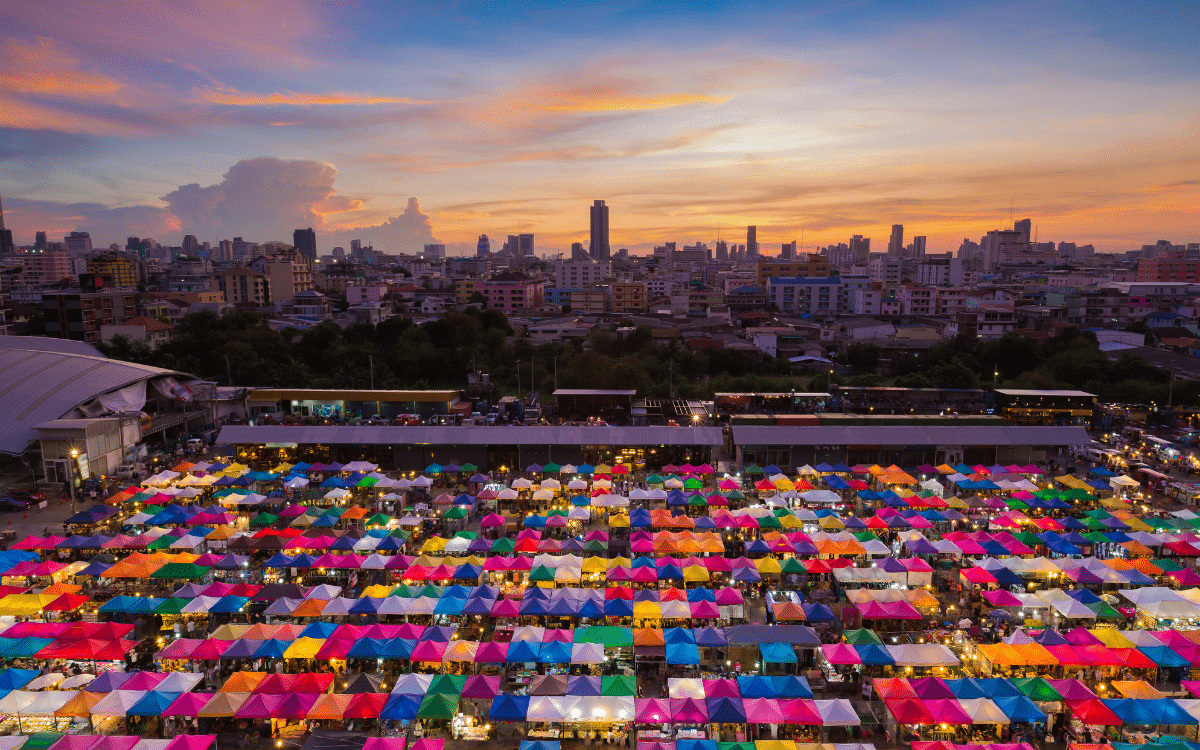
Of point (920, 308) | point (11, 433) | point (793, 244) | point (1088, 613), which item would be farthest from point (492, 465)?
point (793, 244)

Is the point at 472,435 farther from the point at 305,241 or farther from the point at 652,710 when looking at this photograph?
the point at 305,241

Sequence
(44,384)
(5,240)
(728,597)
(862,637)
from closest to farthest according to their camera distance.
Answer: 1. (862,637)
2. (728,597)
3. (44,384)
4. (5,240)

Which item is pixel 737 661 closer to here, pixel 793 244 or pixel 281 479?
pixel 281 479

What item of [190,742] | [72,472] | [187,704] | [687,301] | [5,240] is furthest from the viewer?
[5,240]

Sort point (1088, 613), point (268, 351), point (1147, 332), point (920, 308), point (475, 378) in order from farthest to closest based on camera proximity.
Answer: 1. point (920, 308)
2. point (1147, 332)
3. point (268, 351)
4. point (475, 378)
5. point (1088, 613)

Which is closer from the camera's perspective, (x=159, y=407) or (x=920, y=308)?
(x=159, y=407)

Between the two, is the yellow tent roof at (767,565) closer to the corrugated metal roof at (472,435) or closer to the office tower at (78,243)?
the corrugated metal roof at (472,435)

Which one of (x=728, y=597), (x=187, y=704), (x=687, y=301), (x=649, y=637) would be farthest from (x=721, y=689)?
(x=687, y=301)

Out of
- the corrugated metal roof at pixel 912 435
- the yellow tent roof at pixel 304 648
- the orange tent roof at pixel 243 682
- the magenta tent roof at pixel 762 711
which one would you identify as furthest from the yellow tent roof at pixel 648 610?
the corrugated metal roof at pixel 912 435

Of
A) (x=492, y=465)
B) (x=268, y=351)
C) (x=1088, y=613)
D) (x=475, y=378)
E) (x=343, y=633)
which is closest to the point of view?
(x=343, y=633)
